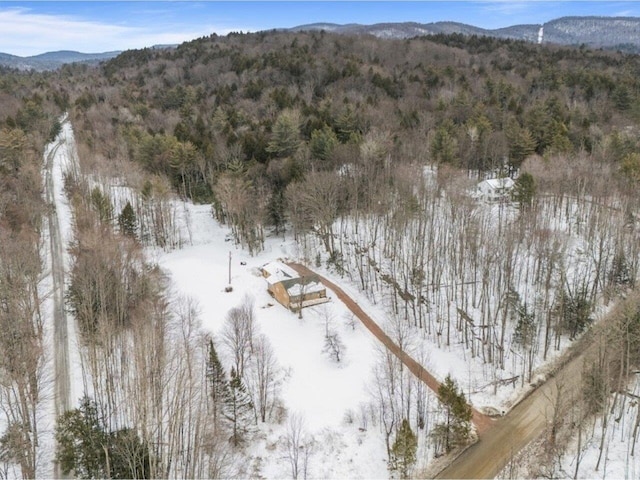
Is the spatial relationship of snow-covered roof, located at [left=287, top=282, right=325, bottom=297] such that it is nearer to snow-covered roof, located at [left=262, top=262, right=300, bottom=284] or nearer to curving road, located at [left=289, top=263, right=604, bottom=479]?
snow-covered roof, located at [left=262, top=262, right=300, bottom=284]

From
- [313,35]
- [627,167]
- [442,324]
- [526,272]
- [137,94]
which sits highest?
[313,35]

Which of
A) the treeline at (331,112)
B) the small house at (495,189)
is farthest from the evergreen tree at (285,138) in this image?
the small house at (495,189)

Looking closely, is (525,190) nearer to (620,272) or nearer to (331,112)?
(620,272)

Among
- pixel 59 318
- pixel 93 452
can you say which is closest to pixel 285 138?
pixel 59 318

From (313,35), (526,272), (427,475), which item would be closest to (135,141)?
(526,272)

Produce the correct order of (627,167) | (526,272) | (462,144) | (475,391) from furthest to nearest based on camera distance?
(462,144)
(627,167)
(526,272)
(475,391)

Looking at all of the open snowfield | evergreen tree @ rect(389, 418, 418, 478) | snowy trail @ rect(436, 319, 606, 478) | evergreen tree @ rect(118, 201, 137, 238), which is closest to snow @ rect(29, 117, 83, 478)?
evergreen tree @ rect(118, 201, 137, 238)

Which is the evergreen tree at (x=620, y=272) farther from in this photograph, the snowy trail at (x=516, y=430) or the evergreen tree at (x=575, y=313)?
the snowy trail at (x=516, y=430)

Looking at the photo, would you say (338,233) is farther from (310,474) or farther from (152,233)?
(310,474)
